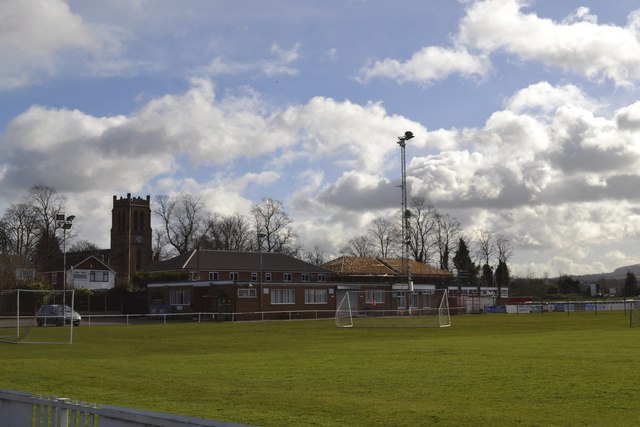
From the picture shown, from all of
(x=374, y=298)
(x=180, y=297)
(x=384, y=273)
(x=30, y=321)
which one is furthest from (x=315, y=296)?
(x=30, y=321)

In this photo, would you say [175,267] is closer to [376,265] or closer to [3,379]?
[376,265]

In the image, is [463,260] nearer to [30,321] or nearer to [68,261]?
[68,261]

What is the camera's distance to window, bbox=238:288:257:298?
221ft

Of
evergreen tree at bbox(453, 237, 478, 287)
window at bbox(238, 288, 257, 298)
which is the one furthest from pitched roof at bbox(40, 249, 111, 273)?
evergreen tree at bbox(453, 237, 478, 287)

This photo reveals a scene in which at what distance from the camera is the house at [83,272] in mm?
98188

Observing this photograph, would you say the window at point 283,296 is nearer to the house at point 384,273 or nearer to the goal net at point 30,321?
the house at point 384,273

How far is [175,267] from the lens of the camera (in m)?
84.9

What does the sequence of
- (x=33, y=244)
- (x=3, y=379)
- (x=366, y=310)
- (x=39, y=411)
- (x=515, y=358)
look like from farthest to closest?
1. (x=33, y=244)
2. (x=366, y=310)
3. (x=515, y=358)
4. (x=3, y=379)
5. (x=39, y=411)

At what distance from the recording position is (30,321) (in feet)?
124

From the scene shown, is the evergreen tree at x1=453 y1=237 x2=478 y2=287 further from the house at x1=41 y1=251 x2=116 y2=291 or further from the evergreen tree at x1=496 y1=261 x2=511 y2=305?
the house at x1=41 y1=251 x2=116 y2=291

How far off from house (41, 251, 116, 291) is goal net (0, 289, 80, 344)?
44.3 m

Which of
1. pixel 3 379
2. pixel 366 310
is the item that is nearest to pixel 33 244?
pixel 366 310

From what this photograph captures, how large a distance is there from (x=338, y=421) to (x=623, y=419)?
168 inches

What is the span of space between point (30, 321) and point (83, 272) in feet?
213
